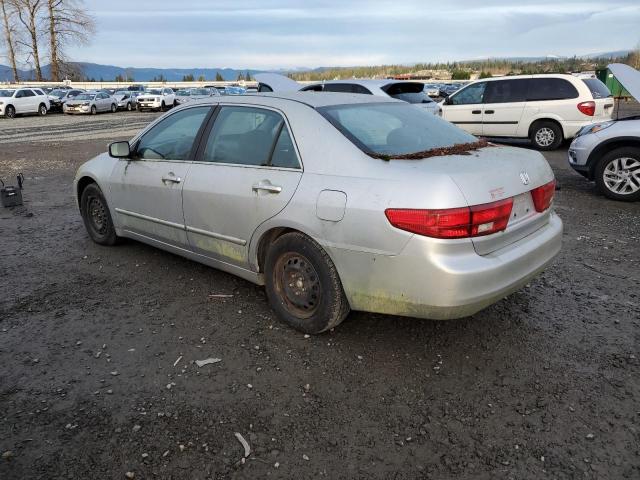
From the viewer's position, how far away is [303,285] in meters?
3.52

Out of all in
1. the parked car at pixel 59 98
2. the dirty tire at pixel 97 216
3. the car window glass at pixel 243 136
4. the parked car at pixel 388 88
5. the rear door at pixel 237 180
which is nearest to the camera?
the rear door at pixel 237 180

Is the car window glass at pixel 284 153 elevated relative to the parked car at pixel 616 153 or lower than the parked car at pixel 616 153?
elevated

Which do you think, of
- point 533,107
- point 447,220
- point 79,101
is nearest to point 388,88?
point 533,107

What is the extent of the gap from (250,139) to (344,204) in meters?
1.14

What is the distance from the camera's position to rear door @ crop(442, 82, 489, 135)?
1303cm

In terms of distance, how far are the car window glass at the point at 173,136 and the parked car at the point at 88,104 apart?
29866 mm

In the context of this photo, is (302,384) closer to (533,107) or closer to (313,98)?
(313,98)

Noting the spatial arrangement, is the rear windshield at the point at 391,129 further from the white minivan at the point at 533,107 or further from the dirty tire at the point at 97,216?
the white minivan at the point at 533,107

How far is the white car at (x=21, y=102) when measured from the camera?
29062 millimetres

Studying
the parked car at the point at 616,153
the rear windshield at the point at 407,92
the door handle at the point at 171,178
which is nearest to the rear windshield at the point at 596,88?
the rear windshield at the point at 407,92

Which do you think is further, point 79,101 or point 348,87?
point 79,101

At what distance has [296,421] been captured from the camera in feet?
8.89

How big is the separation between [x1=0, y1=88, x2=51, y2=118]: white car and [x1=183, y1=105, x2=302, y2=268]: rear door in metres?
30.5

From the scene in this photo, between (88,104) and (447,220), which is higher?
(88,104)
